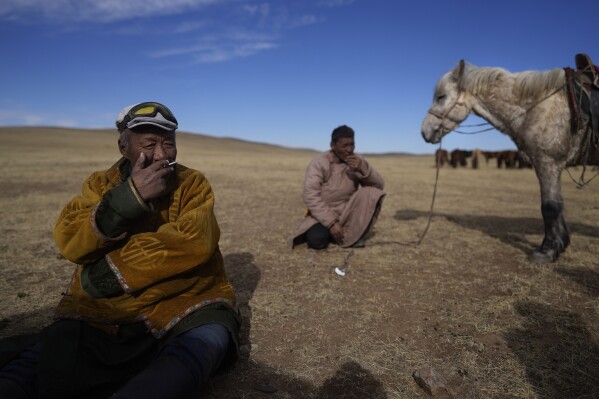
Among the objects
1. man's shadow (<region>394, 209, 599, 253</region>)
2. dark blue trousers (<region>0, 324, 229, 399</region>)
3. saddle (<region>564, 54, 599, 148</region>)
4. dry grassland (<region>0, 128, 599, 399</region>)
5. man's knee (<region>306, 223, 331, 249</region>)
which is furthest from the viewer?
man's shadow (<region>394, 209, 599, 253</region>)

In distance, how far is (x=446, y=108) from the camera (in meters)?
5.74

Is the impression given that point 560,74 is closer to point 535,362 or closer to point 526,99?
point 526,99

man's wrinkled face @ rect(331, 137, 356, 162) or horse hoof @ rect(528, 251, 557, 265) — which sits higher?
man's wrinkled face @ rect(331, 137, 356, 162)

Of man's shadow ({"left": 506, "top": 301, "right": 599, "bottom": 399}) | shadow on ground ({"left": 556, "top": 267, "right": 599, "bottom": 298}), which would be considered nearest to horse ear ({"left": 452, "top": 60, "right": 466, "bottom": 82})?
shadow on ground ({"left": 556, "top": 267, "right": 599, "bottom": 298})

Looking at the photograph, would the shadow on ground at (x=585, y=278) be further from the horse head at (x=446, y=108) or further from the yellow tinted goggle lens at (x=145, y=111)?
the yellow tinted goggle lens at (x=145, y=111)

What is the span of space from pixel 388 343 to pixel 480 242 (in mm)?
3845

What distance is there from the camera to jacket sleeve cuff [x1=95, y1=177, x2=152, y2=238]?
198 centimetres

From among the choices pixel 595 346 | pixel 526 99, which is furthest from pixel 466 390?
pixel 526 99

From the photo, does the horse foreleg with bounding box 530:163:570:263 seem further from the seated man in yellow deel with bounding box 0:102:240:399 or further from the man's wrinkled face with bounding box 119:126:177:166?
the man's wrinkled face with bounding box 119:126:177:166

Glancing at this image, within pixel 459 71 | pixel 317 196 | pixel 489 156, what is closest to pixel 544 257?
pixel 459 71

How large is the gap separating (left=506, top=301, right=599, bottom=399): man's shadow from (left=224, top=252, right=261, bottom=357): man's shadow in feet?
6.67

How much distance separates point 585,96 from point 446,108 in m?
1.75

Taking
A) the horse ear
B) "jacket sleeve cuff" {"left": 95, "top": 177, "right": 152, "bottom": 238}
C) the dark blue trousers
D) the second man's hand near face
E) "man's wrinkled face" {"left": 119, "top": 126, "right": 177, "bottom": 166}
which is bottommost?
the dark blue trousers

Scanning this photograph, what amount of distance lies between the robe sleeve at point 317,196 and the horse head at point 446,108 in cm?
199
